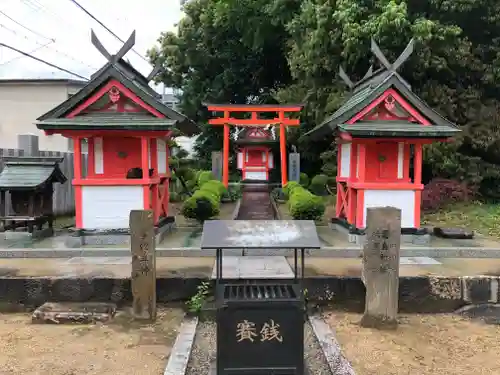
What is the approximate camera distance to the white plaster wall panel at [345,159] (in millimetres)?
12148

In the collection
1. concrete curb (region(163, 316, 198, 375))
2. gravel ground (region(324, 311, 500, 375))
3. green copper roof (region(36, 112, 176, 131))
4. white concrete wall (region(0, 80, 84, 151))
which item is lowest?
gravel ground (region(324, 311, 500, 375))

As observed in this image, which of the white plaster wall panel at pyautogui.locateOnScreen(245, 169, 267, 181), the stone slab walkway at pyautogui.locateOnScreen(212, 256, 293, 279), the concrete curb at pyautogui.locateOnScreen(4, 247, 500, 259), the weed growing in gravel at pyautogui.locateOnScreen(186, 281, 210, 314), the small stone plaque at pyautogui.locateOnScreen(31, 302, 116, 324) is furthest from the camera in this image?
the white plaster wall panel at pyautogui.locateOnScreen(245, 169, 267, 181)

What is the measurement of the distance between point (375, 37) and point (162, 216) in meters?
8.90

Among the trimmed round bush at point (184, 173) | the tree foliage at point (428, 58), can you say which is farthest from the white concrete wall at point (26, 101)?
the tree foliage at point (428, 58)

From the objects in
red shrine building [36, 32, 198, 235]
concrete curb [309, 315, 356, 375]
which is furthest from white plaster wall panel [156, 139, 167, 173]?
concrete curb [309, 315, 356, 375]

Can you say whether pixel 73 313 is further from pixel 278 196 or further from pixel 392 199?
pixel 278 196

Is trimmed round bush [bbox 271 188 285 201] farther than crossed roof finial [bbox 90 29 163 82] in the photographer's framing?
Yes

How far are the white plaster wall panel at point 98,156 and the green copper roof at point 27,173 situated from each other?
148 centimetres

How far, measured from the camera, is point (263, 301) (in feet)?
17.5

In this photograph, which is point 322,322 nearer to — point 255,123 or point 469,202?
point 469,202

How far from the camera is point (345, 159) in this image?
41.6 ft

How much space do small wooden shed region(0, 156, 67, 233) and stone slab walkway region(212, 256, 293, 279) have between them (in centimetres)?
548

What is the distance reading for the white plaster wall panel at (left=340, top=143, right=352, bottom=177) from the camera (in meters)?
12.1

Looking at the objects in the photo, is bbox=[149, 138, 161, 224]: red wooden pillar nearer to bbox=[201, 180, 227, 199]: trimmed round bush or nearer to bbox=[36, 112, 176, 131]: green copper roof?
bbox=[36, 112, 176, 131]: green copper roof
